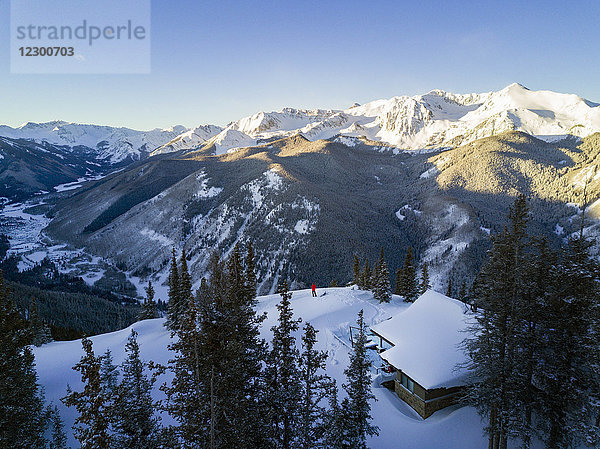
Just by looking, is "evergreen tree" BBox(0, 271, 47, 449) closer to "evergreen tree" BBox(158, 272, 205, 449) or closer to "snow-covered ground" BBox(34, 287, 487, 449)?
"snow-covered ground" BBox(34, 287, 487, 449)

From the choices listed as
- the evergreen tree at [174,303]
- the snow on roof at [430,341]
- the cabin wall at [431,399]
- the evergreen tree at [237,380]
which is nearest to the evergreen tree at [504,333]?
the snow on roof at [430,341]

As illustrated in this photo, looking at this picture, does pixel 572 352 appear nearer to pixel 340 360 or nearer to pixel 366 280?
pixel 340 360

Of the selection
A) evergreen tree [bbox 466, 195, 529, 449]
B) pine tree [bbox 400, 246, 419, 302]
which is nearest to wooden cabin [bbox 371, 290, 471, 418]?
evergreen tree [bbox 466, 195, 529, 449]

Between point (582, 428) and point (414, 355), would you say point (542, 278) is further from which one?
point (414, 355)

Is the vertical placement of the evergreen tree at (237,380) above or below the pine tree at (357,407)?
above

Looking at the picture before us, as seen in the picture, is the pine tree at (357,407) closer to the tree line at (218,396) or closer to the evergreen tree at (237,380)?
the tree line at (218,396)

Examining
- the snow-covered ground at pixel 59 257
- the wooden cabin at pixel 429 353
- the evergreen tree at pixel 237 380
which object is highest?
the evergreen tree at pixel 237 380
